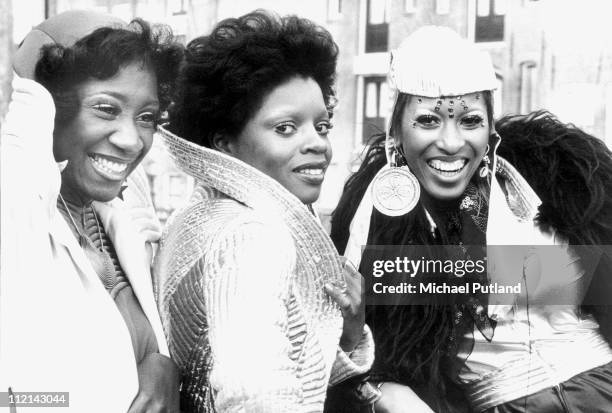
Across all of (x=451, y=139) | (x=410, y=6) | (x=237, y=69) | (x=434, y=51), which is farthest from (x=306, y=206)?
(x=410, y=6)

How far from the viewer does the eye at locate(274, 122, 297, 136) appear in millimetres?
2378

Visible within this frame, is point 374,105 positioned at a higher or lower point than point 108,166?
higher

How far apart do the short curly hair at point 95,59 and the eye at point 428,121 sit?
2.33 feet

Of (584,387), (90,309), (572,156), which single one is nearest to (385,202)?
(572,156)

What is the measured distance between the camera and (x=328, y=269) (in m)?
2.39

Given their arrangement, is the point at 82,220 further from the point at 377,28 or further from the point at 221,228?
the point at 377,28

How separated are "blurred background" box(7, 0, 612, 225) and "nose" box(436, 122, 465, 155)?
0.48 feet

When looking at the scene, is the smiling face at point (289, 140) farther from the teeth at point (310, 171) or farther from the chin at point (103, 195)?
the chin at point (103, 195)

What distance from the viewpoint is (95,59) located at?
232 centimetres

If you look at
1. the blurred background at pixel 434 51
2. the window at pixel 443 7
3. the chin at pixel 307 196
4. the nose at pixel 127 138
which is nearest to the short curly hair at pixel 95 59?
the nose at pixel 127 138

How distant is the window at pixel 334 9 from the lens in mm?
2803

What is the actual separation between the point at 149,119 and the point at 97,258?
1.26ft

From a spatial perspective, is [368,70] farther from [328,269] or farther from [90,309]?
[90,309]

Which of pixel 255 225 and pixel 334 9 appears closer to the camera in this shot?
pixel 255 225
